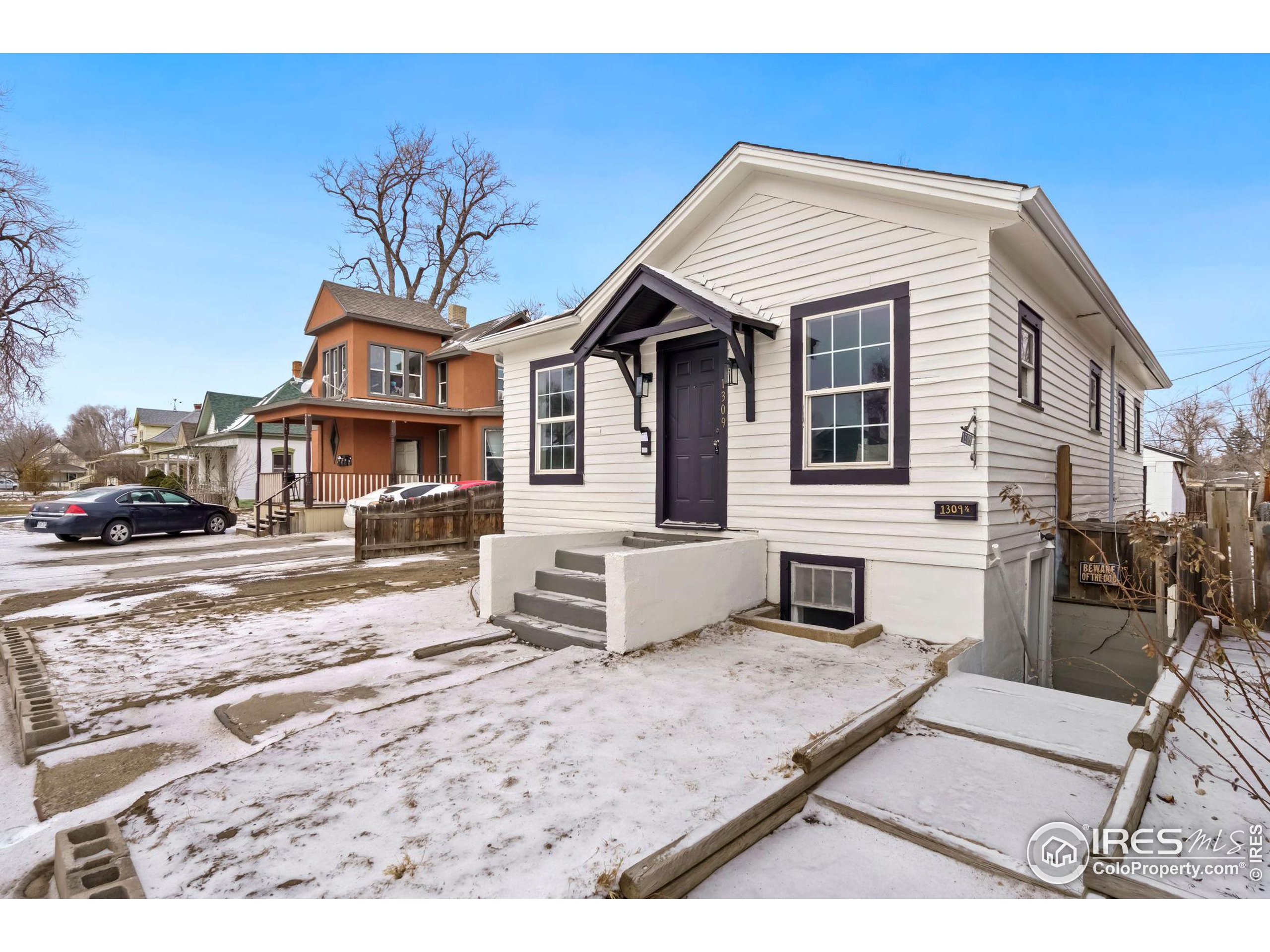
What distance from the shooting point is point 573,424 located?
28.2 feet

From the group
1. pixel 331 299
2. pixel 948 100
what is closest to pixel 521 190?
pixel 331 299

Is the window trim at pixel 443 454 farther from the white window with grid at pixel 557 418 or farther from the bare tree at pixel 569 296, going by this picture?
the bare tree at pixel 569 296

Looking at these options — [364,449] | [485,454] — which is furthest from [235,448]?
[485,454]

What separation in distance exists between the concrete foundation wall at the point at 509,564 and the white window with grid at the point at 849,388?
117 inches

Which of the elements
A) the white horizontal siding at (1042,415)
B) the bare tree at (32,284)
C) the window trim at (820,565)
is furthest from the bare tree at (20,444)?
the white horizontal siding at (1042,415)

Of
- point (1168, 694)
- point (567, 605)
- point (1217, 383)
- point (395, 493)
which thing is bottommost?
point (1168, 694)

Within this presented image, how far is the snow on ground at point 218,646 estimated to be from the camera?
14.5ft

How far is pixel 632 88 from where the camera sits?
7.41 meters

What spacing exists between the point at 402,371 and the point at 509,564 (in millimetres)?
16530

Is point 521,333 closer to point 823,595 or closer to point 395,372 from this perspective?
point 823,595

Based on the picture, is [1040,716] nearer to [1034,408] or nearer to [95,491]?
[1034,408]

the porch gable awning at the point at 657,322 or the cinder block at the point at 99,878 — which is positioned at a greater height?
the porch gable awning at the point at 657,322

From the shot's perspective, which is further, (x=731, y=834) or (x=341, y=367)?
(x=341, y=367)

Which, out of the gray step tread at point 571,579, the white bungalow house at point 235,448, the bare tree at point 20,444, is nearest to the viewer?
the gray step tread at point 571,579
